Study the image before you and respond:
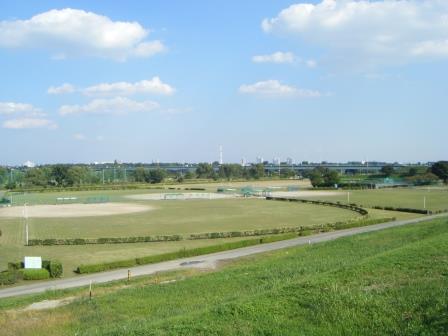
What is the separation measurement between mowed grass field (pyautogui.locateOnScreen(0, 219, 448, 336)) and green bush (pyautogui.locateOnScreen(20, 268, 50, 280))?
12.0m

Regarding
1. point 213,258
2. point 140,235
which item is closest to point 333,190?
point 140,235

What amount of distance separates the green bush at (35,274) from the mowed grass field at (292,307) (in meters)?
12.0

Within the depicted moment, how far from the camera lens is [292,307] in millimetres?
11359

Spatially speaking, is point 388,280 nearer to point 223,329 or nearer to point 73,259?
point 223,329

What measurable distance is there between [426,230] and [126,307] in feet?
72.3

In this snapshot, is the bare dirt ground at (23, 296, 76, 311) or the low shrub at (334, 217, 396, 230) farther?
the low shrub at (334, 217, 396, 230)

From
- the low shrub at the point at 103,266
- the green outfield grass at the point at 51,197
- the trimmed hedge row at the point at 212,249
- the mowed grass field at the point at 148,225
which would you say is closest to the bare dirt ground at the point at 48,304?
the low shrub at the point at 103,266

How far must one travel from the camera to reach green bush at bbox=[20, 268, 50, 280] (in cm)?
3216

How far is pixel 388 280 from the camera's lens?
13.2 m

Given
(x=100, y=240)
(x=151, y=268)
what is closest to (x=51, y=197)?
(x=100, y=240)

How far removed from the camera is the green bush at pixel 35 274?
32.2 meters

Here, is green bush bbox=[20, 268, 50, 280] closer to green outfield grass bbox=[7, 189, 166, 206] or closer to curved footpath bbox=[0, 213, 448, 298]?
curved footpath bbox=[0, 213, 448, 298]

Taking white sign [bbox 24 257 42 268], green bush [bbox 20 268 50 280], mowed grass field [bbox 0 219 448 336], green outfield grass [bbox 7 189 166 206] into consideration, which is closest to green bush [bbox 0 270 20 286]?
green bush [bbox 20 268 50 280]

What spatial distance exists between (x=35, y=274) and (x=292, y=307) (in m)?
25.2
